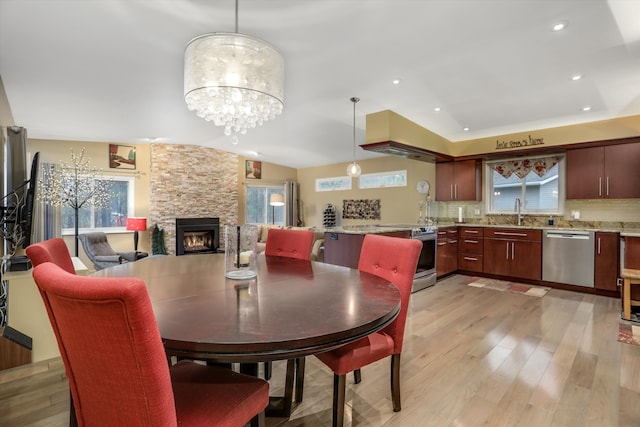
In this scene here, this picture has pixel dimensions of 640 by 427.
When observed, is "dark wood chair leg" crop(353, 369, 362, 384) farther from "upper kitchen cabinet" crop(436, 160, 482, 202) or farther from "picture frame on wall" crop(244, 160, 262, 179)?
"picture frame on wall" crop(244, 160, 262, 179)

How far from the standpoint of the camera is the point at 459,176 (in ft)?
Answer: 19.2

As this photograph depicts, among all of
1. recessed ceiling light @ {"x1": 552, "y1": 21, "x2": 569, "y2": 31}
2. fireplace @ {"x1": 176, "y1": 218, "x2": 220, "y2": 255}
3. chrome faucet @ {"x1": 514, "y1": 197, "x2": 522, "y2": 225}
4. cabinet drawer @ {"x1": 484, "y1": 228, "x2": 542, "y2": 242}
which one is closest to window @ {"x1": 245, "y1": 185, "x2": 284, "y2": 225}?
fireplace @ {"x1": 176, "y1": 218, "x2": 220, "y2": 255}

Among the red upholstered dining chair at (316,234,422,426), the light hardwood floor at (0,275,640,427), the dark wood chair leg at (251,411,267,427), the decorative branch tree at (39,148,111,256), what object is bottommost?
the light hardwood floor at (0,275,640,427)

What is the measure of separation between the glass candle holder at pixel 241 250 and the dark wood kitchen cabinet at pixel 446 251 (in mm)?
3825

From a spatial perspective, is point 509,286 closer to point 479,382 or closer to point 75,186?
point 479,382

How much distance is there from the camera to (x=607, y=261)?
4188 mm

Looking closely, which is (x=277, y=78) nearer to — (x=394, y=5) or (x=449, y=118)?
(x=394, y=5)

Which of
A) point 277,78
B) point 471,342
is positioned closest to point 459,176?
point 471,342

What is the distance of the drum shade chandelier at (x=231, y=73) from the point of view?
6.11 feet

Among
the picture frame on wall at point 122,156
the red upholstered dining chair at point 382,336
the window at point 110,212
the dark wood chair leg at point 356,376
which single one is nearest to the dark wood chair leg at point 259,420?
the red upholstered dining chair at point 382,336

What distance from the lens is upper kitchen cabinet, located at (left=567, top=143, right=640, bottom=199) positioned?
4211 millimetres

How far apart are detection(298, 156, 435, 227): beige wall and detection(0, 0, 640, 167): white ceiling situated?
1.60 meters

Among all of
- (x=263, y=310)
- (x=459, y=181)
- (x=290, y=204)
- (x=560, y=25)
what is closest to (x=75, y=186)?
(x=290, y=204)

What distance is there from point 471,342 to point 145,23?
3.85m
